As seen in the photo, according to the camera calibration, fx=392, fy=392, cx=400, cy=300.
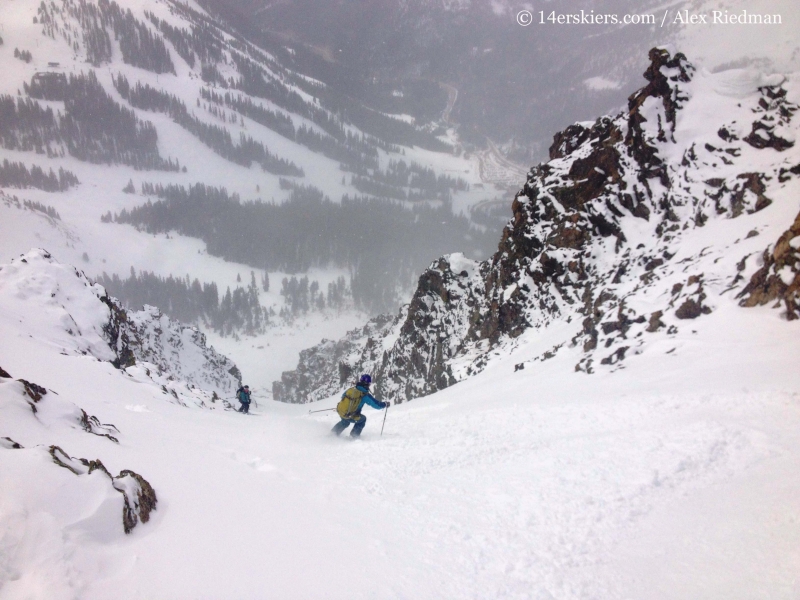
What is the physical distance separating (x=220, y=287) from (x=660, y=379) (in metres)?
165

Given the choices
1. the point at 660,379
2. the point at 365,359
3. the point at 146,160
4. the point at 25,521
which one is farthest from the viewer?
the point at 146,160

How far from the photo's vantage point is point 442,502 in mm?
6734

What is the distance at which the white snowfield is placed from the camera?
3.91 meters

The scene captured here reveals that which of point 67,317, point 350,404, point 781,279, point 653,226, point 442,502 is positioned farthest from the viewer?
point 653,226

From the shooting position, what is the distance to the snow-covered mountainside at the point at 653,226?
54.5 feet

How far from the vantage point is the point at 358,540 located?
5.23 meters

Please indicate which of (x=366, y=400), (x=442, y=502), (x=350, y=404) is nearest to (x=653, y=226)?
(x=366, y=400)

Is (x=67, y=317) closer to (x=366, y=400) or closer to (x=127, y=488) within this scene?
(x=366, y=400)

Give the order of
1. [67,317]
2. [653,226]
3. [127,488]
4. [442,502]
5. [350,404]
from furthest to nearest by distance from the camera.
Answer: [653,226] → [67,317] → [350,404] → [442,502] → [127,488]

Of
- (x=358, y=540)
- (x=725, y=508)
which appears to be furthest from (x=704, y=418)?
(x=358, y=540)

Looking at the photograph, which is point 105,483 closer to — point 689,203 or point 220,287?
point 689,203

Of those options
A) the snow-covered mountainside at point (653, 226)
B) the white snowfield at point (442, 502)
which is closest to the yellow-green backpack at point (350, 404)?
the white snowfield at point (442, 502)

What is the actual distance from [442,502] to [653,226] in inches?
1056

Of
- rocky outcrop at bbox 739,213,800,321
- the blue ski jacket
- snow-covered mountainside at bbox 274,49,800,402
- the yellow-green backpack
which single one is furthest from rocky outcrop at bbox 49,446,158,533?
rocky outcrop at bbox 739,213,800,321
